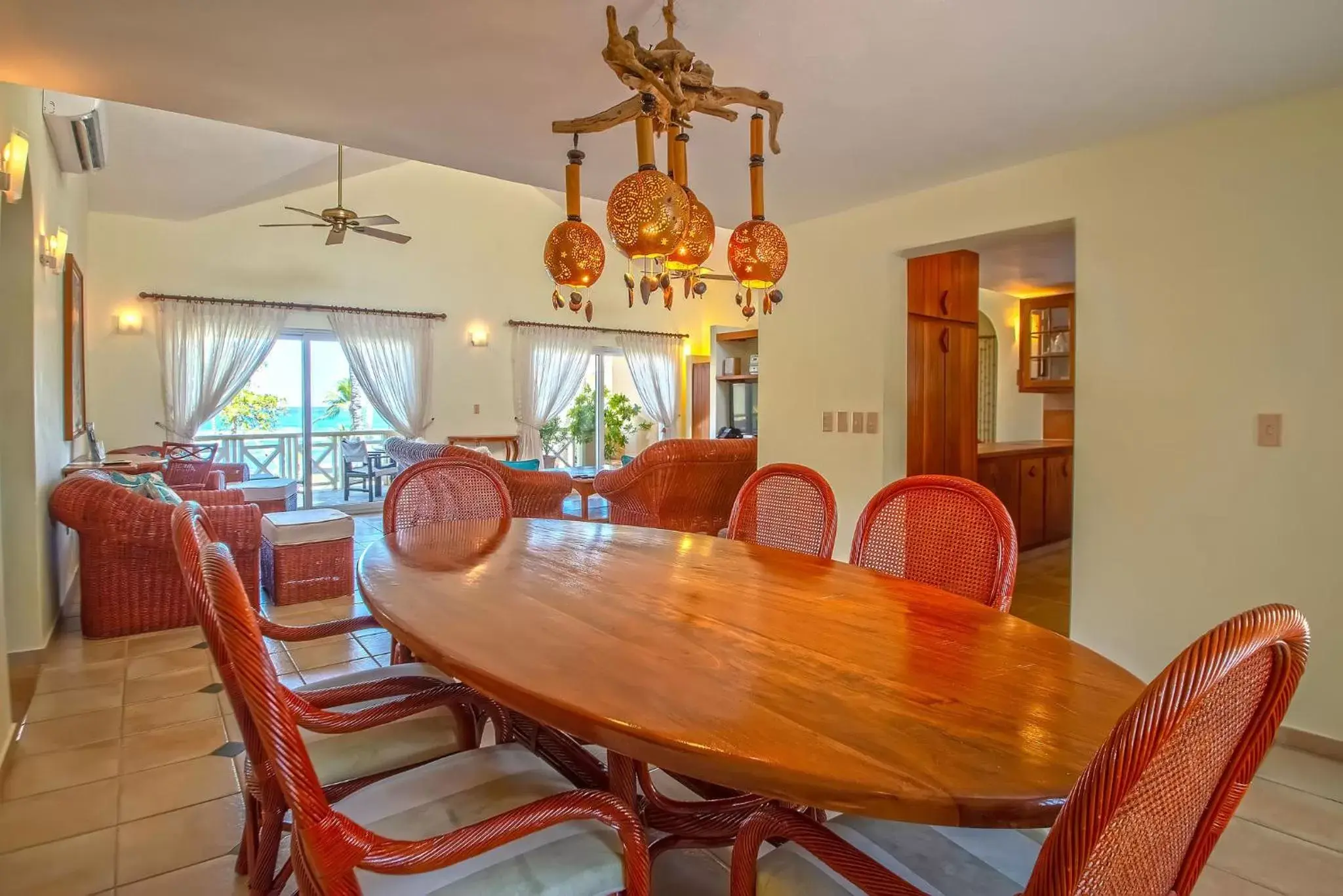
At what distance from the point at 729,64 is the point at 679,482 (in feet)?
9.09

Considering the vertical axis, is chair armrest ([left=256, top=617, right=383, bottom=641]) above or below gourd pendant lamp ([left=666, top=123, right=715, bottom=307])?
below

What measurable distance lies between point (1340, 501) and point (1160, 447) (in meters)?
0.53

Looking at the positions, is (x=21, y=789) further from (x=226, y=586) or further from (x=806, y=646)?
(x=806, y=646)

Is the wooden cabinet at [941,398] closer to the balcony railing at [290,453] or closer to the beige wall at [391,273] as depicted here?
the beige wall at [391,273]

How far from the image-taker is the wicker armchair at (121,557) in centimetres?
338

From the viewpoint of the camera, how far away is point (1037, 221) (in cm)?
303

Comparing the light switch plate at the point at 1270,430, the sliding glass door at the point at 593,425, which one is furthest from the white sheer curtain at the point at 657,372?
the light switch plate at the point at 1270,430

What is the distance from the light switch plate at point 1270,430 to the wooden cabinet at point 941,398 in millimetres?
1548

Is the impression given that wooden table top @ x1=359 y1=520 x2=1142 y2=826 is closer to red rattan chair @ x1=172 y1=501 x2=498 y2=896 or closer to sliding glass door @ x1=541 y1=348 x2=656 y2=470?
red rattan chair @ x1=172 y1=501 x2=498 y2=896

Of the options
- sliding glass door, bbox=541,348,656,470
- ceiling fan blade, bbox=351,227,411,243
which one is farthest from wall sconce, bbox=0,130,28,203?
sliding glass door, bbox=541,348,656,470

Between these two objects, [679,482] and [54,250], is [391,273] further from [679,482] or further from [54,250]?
[679,482]

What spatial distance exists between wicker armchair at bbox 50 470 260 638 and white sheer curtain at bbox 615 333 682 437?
642 centimetres


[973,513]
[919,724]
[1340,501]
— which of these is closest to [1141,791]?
[919,724]

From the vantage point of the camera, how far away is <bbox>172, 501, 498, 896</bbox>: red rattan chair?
4.11 ft
